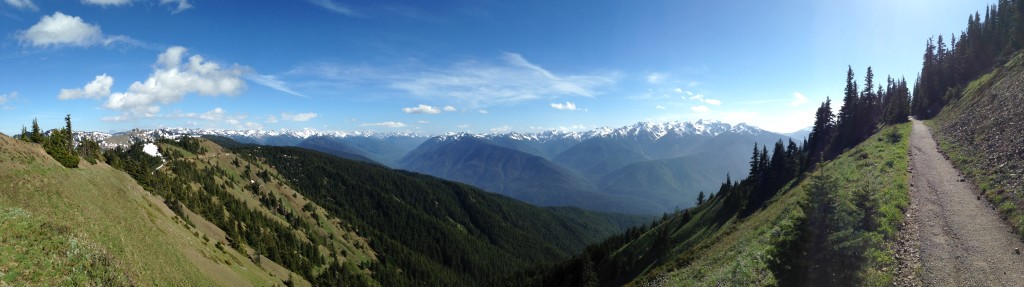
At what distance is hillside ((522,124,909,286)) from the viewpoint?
A: 21750 millimetres

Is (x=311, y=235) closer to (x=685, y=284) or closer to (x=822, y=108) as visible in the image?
(x=685, y=284)

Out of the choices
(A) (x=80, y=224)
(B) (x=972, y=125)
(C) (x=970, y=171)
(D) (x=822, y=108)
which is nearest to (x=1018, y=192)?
(C) (x=970, y=171)

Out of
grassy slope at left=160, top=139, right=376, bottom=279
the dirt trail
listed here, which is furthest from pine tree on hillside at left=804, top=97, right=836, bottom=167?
grassy slope at left=160, top=139, right=376, bottom=279

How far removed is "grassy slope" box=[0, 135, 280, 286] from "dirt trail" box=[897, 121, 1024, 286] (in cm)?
5831

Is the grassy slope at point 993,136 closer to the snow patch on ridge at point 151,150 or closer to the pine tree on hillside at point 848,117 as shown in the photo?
the pine tree on hillside at point 848,117

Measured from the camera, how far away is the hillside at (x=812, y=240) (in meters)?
21.8

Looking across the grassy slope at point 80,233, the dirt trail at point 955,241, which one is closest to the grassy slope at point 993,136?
the dirt trail at point 955,241

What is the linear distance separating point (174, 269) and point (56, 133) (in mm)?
35184

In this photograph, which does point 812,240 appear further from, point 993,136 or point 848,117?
point 848,117

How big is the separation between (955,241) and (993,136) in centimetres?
3634

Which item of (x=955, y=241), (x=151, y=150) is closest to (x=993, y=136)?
(x=955, y=241)

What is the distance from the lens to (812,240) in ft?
73.2

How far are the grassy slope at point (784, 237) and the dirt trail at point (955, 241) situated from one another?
105cm

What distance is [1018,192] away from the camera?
99.2ft
